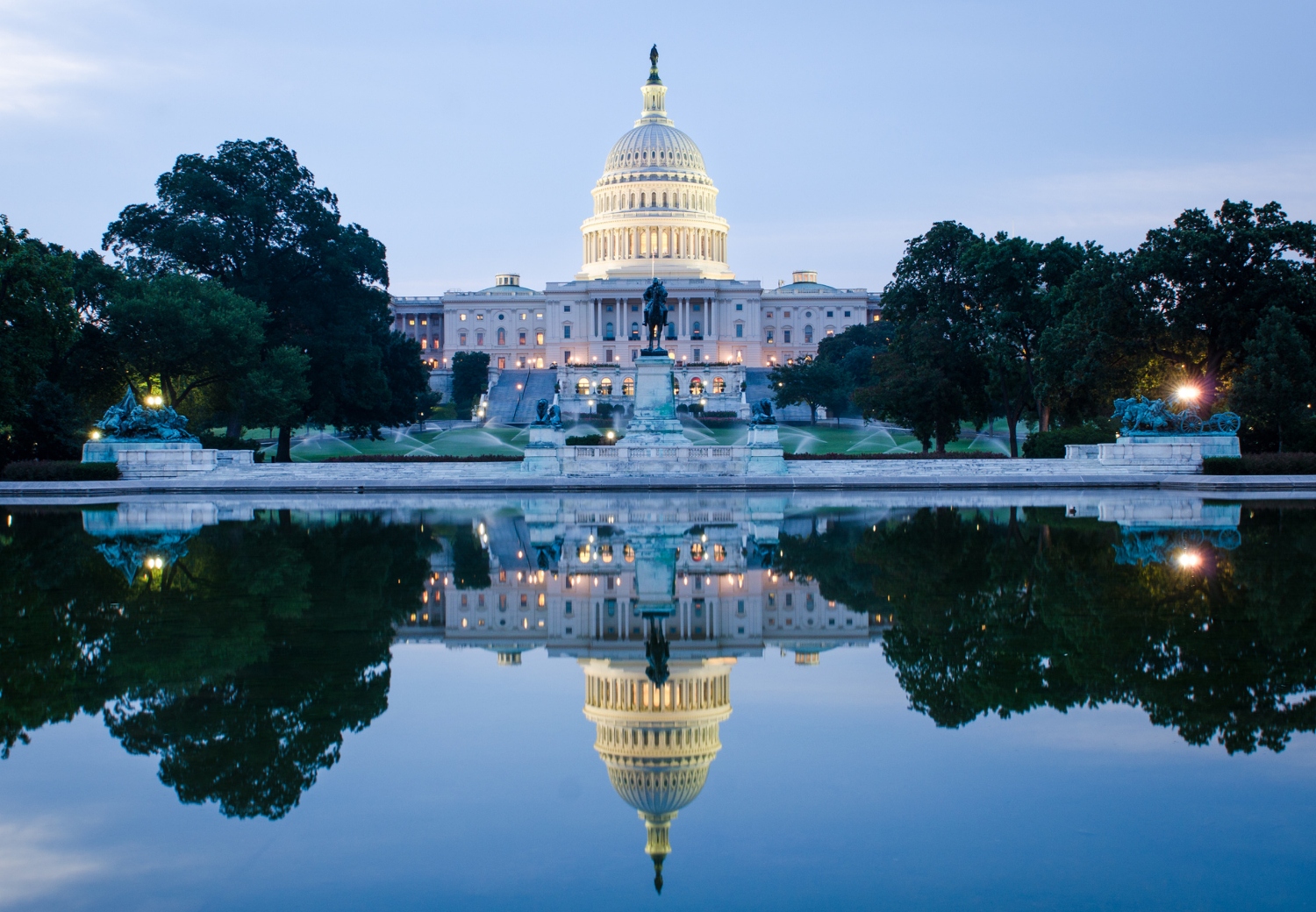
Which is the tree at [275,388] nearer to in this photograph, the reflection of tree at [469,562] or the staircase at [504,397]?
the reflection of tree at [469,562]

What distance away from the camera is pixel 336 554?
18.2m

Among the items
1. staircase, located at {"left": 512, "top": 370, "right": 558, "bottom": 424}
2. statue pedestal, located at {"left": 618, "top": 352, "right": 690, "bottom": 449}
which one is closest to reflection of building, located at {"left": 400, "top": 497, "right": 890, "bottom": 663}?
statue pedestal, located at {"left": 618, "top": 352, "right": 690, "bottom": 449}

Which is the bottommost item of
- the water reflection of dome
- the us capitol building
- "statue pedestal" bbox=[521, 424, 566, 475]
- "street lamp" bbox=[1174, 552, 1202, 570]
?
the water reflection of dome

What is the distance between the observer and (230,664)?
9.91 metres

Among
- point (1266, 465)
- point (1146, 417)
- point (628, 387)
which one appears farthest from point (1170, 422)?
point (628, 387)

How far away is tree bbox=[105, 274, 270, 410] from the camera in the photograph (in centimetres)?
4575

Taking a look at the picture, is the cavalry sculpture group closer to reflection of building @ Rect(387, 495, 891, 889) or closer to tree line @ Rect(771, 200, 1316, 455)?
tree line @ Rect(771, 200, 1316, 455)

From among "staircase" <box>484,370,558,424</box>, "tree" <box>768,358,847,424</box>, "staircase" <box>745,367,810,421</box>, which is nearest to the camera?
"tree" <box>768,358,847,424</box>

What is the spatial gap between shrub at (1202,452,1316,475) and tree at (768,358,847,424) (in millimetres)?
43346

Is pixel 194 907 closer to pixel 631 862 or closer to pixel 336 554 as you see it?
pixel 631 862

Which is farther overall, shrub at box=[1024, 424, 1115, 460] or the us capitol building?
the us capitol building

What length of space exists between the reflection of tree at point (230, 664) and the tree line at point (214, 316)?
28.5 m

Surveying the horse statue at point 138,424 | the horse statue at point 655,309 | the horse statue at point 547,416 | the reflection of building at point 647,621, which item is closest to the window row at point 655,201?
the horse statue at point 655,309

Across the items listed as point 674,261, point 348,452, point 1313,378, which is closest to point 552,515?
point 1313,378
